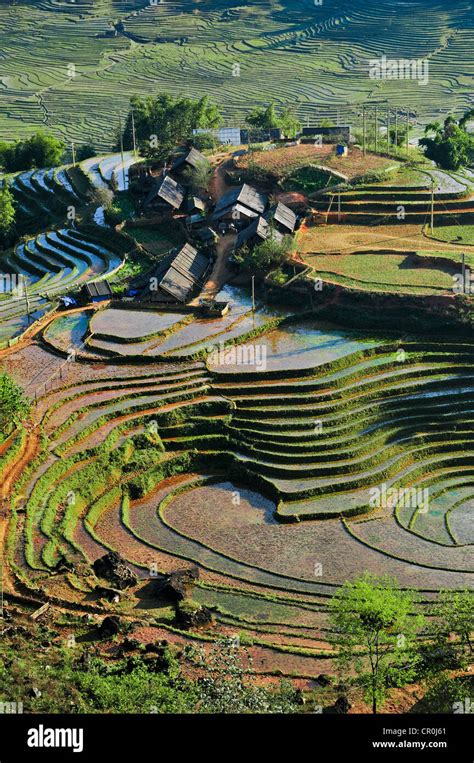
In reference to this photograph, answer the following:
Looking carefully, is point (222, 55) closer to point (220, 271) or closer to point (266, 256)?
point (220, 271)

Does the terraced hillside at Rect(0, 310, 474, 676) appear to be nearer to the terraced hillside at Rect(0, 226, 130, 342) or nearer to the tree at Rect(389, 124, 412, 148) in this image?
the terraced hillside at Rect(0, 226, 130, 342)

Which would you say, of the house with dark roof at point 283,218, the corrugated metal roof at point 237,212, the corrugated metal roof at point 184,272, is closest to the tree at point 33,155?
the corrugated metal roof at point 237,212

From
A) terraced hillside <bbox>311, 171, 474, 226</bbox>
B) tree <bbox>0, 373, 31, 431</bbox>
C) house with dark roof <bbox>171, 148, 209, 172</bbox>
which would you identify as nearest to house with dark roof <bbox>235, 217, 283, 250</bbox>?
terraced hillside <bbox>311, 171, 474, 226</bbox>

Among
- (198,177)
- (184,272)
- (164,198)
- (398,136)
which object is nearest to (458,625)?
(184,272)

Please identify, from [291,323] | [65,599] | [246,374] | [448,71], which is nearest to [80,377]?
[246,374]

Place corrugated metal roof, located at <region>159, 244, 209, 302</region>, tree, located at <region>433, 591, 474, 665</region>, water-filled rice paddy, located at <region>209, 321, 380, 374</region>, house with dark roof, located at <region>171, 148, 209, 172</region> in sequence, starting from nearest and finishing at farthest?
tree, located at <region>433, 591, 474, 665</region> → water-filled rice paddy, located at <region>209, 321, 380, 374</region> → corrugated metal roof, located at <region>159, 244, 209, 302</region> → house with dark roof, located at <region>171, 148, 209, 172</region>

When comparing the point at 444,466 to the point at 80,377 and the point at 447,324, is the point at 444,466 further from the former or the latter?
the point at 80,377

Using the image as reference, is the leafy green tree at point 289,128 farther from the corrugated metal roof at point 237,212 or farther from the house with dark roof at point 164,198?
the corrugated metal roof at point 237,212
